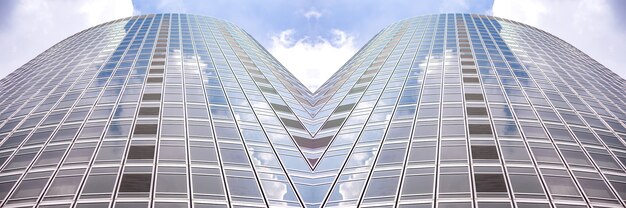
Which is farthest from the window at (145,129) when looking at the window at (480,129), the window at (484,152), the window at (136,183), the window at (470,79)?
the window at (470,79)

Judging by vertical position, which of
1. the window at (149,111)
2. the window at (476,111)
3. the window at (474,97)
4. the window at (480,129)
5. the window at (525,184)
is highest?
Result: the window at (149,111)

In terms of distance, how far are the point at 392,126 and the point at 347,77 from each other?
26983 mm

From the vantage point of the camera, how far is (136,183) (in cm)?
3759

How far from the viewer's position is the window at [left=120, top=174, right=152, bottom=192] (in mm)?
36812

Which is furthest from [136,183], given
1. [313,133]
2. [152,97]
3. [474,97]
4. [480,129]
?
[474,97]

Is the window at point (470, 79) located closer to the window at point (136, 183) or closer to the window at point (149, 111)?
the window at point (149, 111)

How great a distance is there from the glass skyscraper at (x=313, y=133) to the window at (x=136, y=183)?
14cm

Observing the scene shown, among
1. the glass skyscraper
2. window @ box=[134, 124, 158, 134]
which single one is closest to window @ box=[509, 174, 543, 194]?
the glass skyscraper

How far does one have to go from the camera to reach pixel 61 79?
2586 inches

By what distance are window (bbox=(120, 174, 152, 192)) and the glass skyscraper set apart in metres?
0.14

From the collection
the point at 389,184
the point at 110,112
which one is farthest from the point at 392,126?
the point at 110,112

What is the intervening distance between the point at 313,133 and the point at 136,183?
788 inches

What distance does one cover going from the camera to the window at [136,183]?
36.8 meters

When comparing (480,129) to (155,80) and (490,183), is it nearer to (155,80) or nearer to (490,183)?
(490,183)
